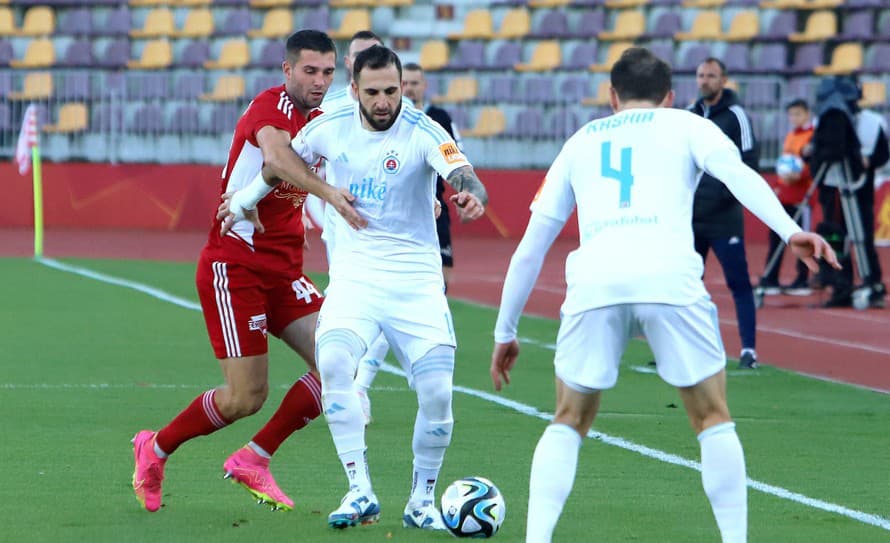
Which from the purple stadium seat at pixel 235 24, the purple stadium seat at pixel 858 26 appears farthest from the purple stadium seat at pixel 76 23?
the purple stadium seat at pixel 858 26

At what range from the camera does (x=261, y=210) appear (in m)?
7.40

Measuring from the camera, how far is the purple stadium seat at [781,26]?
26328mm

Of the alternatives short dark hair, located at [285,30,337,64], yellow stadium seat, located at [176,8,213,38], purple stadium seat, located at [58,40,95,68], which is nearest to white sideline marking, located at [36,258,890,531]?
short dark hair, located at [285,30,337,64]

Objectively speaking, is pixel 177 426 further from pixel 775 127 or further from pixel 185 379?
pixel 775 127

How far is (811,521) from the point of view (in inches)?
272

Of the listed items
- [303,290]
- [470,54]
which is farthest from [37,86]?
[303,290]

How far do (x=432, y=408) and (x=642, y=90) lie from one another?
1.77 meters

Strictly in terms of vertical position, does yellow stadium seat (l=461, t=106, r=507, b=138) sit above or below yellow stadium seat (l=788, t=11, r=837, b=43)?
below

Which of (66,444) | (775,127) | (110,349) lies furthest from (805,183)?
(66,444)

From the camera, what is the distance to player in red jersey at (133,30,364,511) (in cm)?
721

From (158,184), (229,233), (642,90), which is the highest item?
(642,90)

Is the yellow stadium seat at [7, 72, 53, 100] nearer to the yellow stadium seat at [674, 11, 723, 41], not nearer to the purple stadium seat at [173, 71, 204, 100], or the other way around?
the purple stadium seat at [173, 71, 204, 100]

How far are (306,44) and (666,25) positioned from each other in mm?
20490

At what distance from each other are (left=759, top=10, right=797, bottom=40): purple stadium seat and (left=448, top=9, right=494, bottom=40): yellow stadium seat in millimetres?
4804
